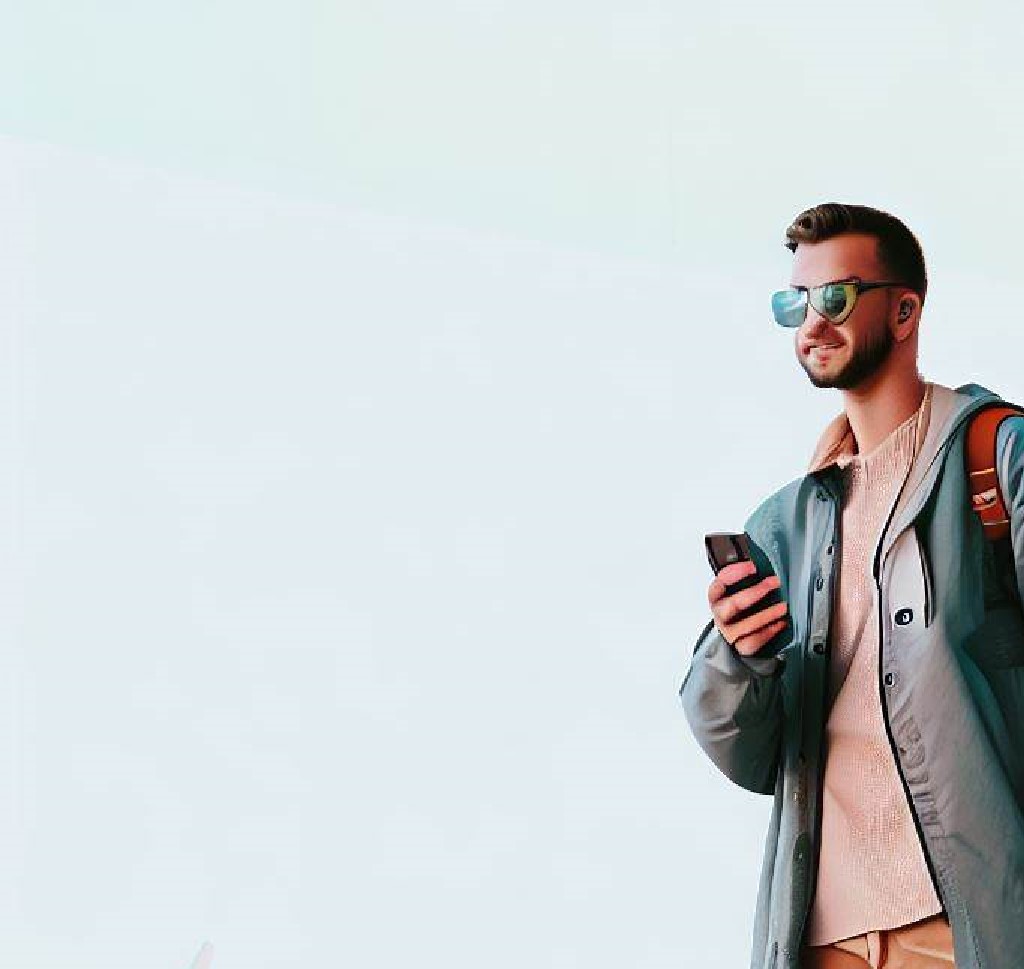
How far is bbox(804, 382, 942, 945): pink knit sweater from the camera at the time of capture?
5.05 feet

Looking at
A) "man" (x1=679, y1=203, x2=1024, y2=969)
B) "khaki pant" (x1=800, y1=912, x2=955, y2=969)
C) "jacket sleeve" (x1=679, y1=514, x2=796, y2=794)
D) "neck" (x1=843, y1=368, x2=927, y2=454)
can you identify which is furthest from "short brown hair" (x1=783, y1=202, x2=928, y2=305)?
"khaki pant" (x1=800, y1=912, x2=955, y2=969)

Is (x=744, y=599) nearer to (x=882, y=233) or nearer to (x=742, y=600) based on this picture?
(x=742, y=600)

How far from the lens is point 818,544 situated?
1.75 m

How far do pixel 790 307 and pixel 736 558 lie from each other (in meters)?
0.32

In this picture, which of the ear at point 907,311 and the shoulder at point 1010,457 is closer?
the shoulder at point 1010,457

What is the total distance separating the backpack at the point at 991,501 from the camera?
1.56 meters

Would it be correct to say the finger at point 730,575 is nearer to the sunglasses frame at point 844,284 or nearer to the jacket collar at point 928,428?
the jacket collar at point 928,428

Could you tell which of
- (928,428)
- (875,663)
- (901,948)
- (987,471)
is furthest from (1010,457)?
(901,948)

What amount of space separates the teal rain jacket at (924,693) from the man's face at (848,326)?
8cm

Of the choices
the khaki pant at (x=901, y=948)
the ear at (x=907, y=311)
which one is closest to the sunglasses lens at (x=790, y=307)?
the ear at (x=907, y=311)

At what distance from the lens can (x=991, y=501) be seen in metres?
1.57

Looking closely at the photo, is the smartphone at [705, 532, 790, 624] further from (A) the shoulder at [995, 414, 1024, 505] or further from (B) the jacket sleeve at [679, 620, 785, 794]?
(A) the shoulder at [995, 414, 1024, 505]

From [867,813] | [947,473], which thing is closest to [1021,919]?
[867,813]

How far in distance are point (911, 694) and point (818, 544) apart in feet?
0.87
